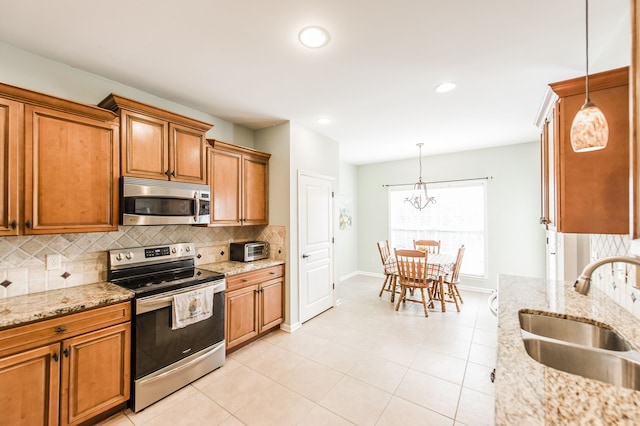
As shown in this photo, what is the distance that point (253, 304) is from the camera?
3.01 meters

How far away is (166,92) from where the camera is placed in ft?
8.71

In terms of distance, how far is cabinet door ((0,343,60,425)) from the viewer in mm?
1510

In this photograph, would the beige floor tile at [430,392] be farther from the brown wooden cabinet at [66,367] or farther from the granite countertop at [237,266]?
the brown wooden cabinet at [66,367]

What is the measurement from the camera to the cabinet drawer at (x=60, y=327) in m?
1.52

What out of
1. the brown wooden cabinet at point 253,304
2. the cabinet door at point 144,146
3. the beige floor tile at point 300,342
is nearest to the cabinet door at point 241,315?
the brown wooden cabinet at point 253,304

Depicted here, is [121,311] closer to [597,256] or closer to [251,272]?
[251,272]

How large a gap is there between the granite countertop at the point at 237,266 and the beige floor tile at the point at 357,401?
4.65 feet

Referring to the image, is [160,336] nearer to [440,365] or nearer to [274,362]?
[274,362]

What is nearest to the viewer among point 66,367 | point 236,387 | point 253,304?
point 66,367

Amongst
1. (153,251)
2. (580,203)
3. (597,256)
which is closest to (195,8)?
(153,251)

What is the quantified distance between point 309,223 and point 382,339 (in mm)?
1679

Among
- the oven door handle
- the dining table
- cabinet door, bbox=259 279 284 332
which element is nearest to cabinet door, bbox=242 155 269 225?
cabinet door, bbox=259 279 284 332

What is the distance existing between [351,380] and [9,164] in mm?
2972

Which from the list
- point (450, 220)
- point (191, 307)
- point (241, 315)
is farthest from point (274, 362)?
point (450, 220)
